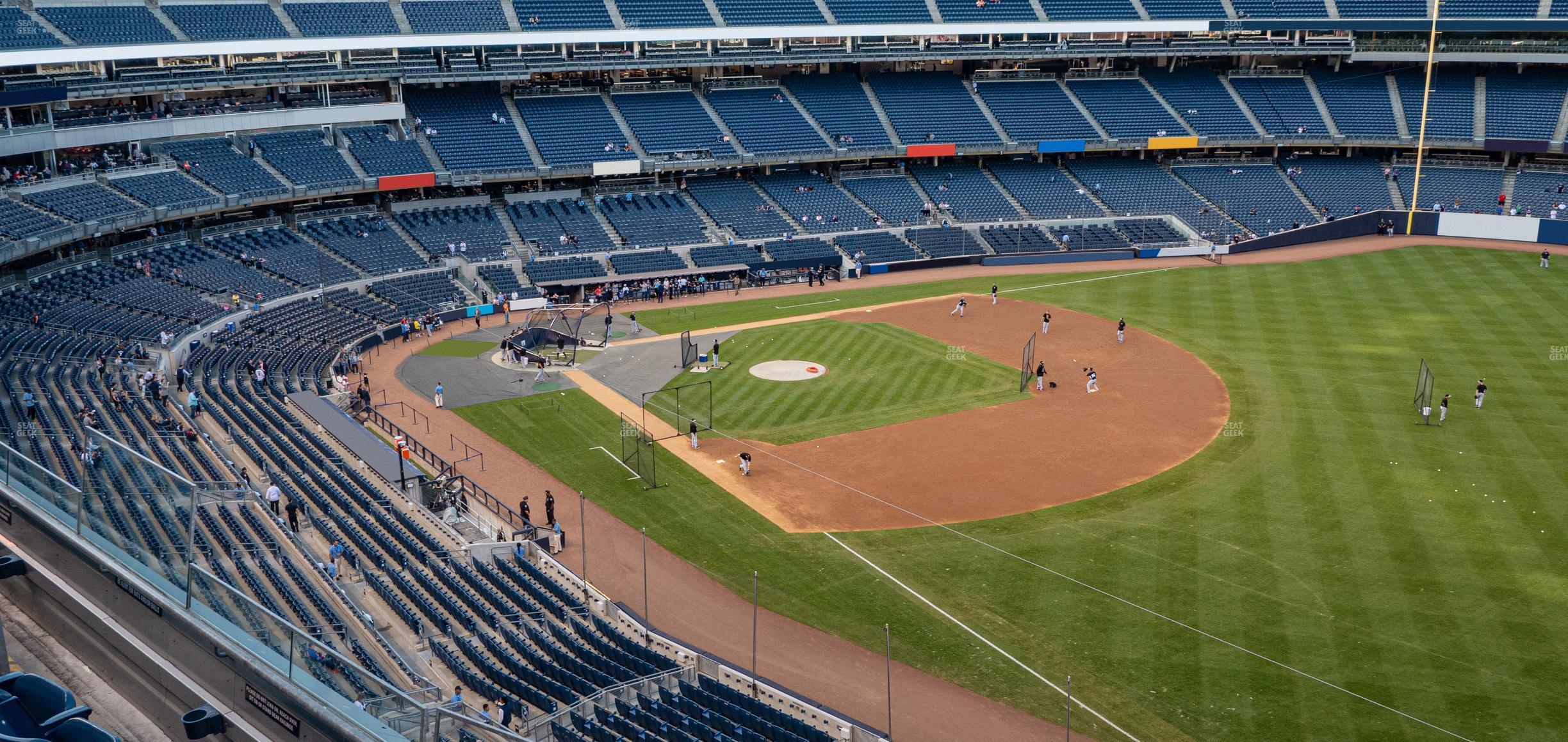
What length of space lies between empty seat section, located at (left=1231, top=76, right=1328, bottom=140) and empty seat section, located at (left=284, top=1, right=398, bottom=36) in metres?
56.3

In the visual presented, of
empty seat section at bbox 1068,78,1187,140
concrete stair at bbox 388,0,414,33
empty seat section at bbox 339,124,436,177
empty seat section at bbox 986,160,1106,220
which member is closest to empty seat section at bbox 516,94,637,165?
empty seat section at bbox 339,124,436,177

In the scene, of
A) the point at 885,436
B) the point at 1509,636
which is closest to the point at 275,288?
the point at 885,436

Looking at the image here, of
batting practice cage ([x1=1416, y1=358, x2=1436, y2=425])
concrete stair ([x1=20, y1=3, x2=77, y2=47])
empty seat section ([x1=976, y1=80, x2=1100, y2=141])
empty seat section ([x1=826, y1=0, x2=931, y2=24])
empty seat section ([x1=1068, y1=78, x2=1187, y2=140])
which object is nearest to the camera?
batting practice cage ([x1=1416, y1=358, x2=1436, y2=425])

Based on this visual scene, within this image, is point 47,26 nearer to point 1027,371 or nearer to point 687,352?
point 687,352

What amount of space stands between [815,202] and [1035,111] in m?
17.5

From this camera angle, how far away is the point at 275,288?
5388cm

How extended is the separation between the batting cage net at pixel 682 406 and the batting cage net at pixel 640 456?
1405 mm

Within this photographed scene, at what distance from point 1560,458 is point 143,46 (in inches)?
2497

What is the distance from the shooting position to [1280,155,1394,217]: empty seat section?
73.0m

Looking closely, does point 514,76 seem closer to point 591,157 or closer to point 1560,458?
point 591,157

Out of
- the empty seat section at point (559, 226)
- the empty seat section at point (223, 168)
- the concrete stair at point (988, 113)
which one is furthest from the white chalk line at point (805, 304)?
the empty seat section at point (223, 168)

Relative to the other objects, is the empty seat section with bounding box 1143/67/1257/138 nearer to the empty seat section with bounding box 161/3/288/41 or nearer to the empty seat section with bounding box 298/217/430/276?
the empty seat section with bounding box 298/217/430/276

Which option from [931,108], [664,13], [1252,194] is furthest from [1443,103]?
[664,13]

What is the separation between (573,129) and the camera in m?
70.4
